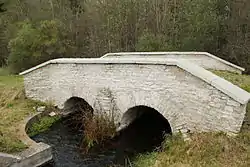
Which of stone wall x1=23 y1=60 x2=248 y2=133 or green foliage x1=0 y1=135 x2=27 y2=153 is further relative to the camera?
green foliage x1=0 y1=135 x2=27 y2=153

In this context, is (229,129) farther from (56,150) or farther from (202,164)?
(56,150)

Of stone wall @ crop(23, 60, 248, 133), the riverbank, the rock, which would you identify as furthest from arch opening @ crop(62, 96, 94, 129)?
the riverbank

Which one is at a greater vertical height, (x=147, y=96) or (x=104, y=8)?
(x=104, y=8)

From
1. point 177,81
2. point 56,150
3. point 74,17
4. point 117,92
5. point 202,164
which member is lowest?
point 56,150

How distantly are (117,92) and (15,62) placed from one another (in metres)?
11.5

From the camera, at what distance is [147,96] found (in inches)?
382

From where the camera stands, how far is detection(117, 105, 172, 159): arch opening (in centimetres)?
991

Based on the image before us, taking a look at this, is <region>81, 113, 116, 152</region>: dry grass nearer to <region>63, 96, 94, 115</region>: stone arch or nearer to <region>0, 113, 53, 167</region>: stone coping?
<region>0, 113, 53, 167</region>: stone coping

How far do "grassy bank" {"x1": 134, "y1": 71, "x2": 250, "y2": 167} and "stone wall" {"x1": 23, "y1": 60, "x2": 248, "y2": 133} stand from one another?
14.9 inches

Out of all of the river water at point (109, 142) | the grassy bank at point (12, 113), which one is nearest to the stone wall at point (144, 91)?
the grassy bank at point (12, 113)

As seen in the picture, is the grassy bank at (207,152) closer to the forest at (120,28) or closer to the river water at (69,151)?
the river water at (69,151)

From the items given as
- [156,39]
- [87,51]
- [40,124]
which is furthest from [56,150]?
[87,51]

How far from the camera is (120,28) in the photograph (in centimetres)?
1883

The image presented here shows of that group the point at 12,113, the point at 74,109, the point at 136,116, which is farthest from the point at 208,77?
the point at 12,113
